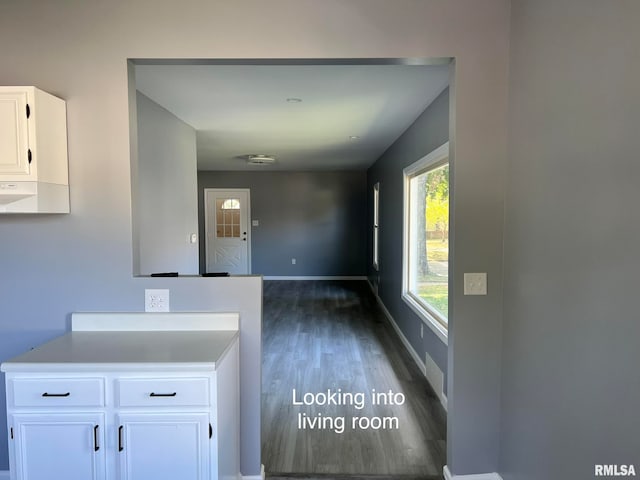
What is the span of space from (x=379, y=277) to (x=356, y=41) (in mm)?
5058

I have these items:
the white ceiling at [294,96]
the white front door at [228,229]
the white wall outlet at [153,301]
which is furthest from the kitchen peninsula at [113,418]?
the white front door at [228,229]

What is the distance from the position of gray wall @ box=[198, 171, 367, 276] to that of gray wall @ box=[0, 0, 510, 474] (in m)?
6.66

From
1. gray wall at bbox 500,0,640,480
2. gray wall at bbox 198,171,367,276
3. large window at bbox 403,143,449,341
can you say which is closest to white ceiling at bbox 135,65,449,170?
large window at bbox 403,143,449,341

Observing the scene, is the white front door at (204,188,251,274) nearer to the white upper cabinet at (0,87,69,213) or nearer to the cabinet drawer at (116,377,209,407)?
the white upper cabinet at (0,87,69,213)

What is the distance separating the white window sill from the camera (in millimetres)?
2982

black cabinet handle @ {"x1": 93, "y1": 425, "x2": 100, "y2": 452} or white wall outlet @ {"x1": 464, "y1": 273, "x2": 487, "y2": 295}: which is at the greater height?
white wall outlet @ {"x1": 464, "y1": 273, "x2": 487, "y2": 295}

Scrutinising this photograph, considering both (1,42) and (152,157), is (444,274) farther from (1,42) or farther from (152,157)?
(1,42)

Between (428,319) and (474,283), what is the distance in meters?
1.56

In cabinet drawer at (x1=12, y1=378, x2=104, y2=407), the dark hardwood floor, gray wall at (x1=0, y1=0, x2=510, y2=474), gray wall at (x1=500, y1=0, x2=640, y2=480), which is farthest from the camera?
the dark hardwood floor

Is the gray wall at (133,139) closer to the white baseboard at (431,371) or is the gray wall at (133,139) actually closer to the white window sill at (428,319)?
the white window sill at (428,319)

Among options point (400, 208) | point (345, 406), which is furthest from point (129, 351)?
point (400, 208)

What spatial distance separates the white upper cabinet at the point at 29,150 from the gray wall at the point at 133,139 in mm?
122

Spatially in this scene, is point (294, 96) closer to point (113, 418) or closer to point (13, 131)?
point (13, 131)

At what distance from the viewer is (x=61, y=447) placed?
4.96 ft
